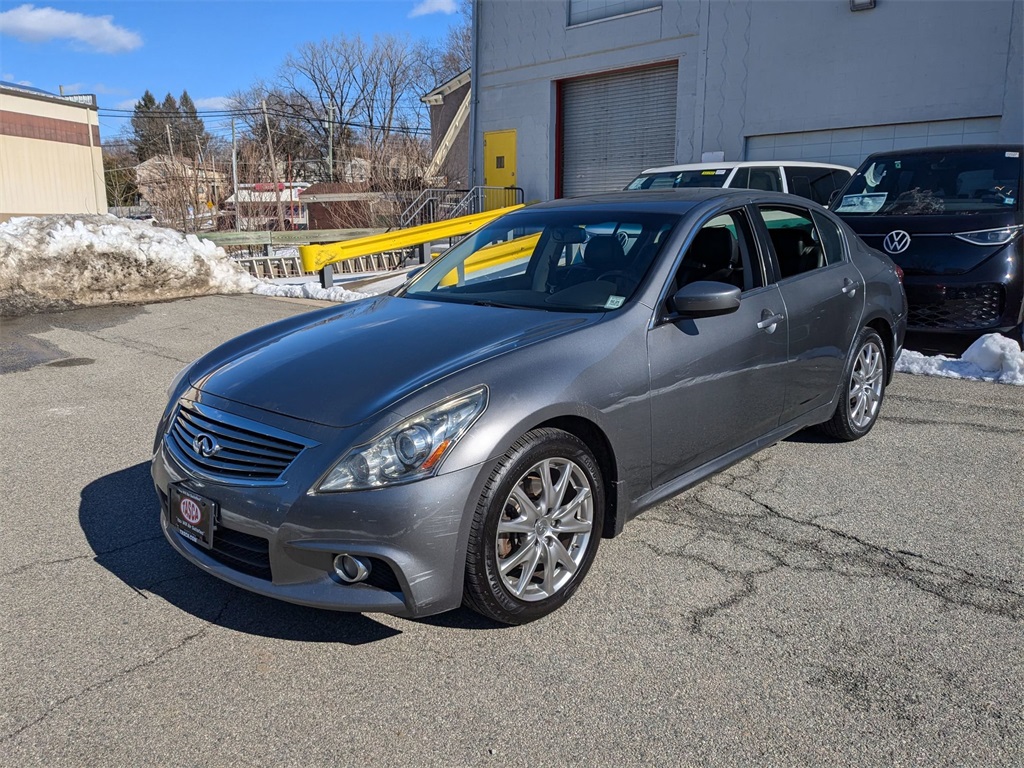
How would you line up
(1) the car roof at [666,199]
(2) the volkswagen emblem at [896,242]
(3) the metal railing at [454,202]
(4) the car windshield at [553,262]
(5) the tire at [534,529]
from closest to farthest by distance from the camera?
1. (5) the tire at [534,529]
2. (4) the car windshield at [553,262]
3. (1) the car roof at [666,199]
4. (2) the volkswagen emblem at [896,242]
5. (3) the metal railing at [454,202]

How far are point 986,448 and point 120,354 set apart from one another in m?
7.47

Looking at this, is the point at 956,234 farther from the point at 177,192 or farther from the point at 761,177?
the point at 177,192

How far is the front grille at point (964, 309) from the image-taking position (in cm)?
714

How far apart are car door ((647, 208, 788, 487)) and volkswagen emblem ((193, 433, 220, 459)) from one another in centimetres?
179

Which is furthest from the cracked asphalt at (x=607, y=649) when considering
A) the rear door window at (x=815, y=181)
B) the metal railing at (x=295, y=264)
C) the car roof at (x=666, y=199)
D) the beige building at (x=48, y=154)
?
the beige building at (x=48, y=154)

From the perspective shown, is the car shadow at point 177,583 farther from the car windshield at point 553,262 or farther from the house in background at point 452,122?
the house in background at point 452,122

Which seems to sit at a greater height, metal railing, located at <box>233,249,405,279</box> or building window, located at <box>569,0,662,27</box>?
building window, located at <box>569,0,662,27</box>

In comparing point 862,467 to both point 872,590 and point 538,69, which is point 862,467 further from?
point 538,69

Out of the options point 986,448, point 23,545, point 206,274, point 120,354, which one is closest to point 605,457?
point 23,545

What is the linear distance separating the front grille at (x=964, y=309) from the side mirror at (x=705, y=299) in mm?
4580

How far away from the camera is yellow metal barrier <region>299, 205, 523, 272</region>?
38.9 ft

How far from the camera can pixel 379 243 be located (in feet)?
42.6

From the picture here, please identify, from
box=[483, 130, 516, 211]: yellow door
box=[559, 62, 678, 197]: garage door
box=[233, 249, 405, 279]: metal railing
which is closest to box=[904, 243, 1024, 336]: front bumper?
box=[233, 249, 405, 279]: metal railing

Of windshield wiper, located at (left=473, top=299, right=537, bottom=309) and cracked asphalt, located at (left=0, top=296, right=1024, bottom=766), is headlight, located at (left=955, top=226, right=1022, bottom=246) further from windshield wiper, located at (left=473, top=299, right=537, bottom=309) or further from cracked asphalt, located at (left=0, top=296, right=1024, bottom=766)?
windshield wiper, located at (left=473, top=299, right=537, bottom=309)
